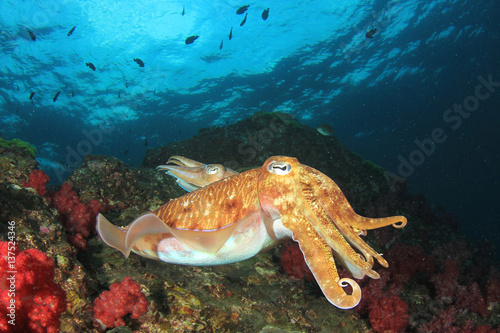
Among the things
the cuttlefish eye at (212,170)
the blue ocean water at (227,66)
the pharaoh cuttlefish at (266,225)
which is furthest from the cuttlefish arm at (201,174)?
the blue ocean water at (227,66)

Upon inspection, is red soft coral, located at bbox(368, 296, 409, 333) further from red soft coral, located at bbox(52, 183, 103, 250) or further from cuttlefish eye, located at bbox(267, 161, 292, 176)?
red soft coral, located at bbox(52, 183, 103, 250)

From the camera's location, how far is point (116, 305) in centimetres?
195

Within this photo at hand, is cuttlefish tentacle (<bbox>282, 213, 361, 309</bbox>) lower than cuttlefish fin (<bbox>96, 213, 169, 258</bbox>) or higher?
lower

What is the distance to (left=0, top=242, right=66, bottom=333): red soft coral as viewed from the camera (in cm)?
163

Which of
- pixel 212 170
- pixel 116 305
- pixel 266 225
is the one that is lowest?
pixel 266 225

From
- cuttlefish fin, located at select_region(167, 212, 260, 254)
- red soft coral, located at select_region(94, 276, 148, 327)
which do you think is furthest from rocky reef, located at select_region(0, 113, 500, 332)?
cuttlefish fin, located at select_region(167, 212, 260, 254)

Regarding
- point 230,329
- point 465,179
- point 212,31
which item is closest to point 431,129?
point 465,179

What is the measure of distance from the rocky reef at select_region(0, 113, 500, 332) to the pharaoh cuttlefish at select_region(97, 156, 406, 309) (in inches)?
19.3

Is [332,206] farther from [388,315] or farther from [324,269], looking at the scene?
[388,315]

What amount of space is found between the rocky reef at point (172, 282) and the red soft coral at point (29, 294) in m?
0.01

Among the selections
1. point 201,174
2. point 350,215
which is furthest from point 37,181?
point 350,215

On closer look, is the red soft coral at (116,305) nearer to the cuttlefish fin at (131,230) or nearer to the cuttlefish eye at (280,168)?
the cuttlefish fin at (131,230)

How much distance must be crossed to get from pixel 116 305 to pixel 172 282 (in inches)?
26.0

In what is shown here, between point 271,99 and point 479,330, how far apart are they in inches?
1010
